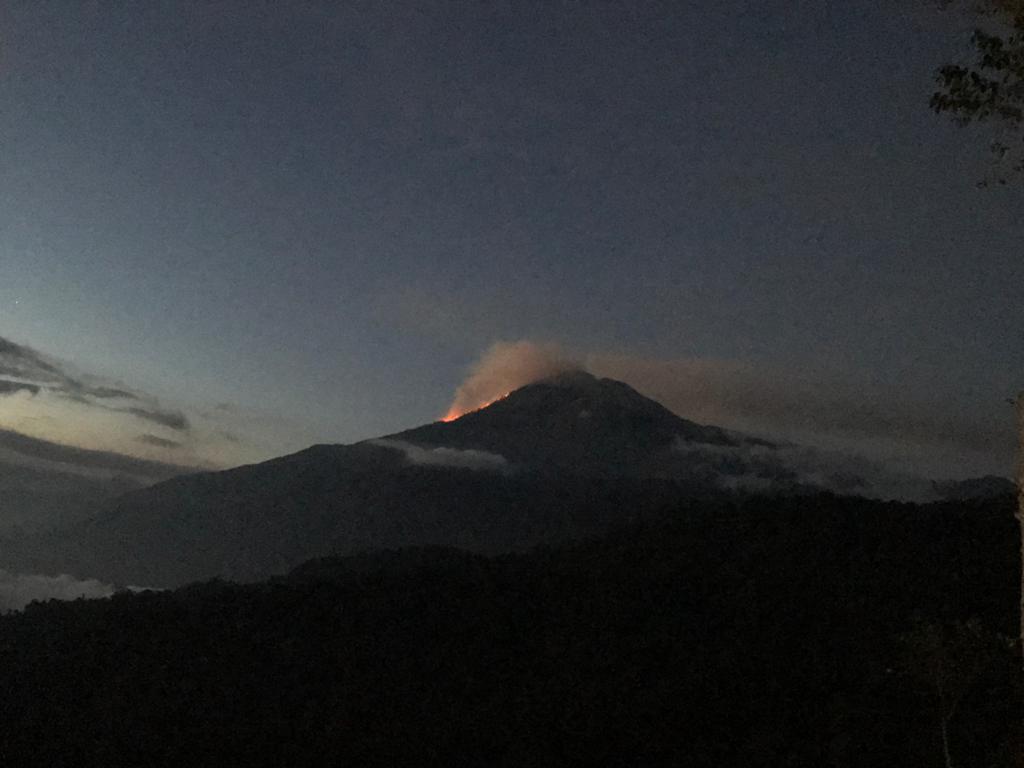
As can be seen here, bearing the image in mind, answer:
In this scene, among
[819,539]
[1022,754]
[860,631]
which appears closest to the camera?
[1022,754]

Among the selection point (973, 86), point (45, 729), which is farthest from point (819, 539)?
point (973, 86)

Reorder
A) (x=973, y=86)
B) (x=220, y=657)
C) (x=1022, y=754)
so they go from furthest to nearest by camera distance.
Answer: (x=220, y=657) < (x=1022, y=754) < (x=973, y=86)

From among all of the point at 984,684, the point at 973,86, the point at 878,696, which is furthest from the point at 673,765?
the point at 973,86

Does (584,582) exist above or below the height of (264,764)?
above

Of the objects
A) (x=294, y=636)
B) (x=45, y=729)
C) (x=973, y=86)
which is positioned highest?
(x=973, y=86)

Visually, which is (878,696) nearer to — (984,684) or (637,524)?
(984,684)

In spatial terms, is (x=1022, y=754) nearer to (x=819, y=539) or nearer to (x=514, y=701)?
(x=514, y=701)

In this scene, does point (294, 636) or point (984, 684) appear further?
point (294, 636)
